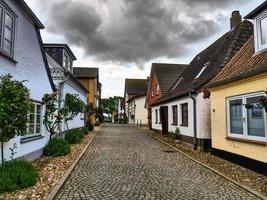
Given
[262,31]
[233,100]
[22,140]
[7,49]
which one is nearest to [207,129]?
[233,100]

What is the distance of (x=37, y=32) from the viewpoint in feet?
37.4

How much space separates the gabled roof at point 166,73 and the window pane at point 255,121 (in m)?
19.0

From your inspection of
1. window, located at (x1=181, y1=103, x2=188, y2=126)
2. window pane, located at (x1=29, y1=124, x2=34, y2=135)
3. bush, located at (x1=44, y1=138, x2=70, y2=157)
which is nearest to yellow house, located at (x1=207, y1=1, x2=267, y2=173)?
window, located at (x1=181, y1=103, x2=188, y2=126)

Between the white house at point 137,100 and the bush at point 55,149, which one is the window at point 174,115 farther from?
the white house at point 137,100

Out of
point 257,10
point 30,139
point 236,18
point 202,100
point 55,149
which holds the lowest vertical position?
point 55,149

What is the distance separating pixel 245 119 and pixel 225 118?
55.3 inches

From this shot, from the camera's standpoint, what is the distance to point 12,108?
691cm

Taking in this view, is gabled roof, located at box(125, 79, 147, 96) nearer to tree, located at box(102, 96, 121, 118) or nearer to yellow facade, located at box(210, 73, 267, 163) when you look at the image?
tree, located at box(102, 96, 121, 118)

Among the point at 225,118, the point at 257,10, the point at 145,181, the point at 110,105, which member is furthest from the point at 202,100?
the point at 110,105

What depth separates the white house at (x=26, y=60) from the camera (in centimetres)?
870

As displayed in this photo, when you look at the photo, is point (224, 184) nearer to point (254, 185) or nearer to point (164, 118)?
point (254, 185)

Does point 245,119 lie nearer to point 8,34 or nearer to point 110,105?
point 8,34

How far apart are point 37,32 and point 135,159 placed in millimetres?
6146

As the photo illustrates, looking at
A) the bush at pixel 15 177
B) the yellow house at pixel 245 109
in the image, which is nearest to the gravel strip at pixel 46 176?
the bush at pixel 15 177
